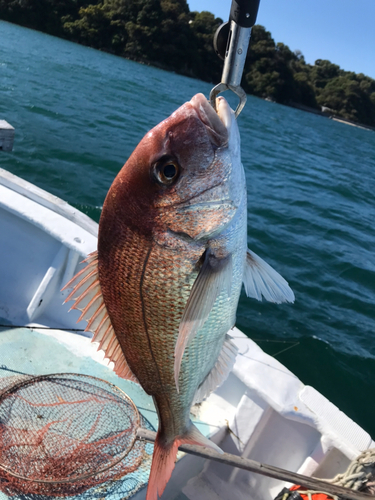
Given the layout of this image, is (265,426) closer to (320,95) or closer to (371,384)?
(371,384)

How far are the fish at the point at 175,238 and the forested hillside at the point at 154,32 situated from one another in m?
63.6

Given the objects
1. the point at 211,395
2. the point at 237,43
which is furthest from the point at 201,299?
the point at 211,395

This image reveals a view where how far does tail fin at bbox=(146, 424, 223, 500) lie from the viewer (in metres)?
1.48

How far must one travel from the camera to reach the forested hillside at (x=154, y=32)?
5650 cm

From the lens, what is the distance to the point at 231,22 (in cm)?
131

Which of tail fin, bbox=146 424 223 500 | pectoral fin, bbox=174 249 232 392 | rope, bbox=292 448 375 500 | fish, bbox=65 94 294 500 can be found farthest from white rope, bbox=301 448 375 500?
pectoral fin, bbox=174 249 232 392

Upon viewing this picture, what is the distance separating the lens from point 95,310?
56.1 inches

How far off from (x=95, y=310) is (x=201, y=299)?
434 mm

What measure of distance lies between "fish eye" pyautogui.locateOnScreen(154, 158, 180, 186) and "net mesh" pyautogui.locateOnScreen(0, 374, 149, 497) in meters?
1.71

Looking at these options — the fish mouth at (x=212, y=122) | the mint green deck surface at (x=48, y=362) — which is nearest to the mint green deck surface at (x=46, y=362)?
the mint green deck surface at (x=48, y=362)

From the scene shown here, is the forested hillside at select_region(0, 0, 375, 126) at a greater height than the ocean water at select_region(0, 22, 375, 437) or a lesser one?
greater

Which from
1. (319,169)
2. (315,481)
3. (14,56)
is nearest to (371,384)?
(315,481)

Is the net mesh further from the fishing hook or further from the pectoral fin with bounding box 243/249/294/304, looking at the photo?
the fishing hook

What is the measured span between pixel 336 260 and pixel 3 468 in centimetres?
822
